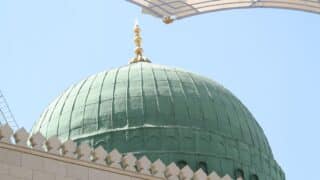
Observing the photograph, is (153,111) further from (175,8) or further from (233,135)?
(175,8)

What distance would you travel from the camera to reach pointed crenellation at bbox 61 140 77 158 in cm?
2047

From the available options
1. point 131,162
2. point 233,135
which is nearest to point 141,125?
point 233,135

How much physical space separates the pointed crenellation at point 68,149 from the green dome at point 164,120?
733 cm

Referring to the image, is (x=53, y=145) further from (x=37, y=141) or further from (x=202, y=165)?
(x=202, y=165)

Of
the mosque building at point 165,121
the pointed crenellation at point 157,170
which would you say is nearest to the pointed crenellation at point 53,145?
the pointed crenellation at point 157,170

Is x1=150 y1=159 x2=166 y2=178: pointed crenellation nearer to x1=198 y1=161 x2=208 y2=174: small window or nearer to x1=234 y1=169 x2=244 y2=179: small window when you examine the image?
x1=198 y1=161 x2=208 y2=174: small window

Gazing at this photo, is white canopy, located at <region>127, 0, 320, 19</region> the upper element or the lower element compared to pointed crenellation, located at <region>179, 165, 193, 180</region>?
upper

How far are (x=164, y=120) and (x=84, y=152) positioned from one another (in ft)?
26.9

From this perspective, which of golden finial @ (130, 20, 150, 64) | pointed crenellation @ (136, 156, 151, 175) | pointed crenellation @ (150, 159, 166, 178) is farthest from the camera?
golden finial @ (130, 20, 150, 64)

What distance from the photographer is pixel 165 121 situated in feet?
94.3

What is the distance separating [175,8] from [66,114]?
33.4 ft

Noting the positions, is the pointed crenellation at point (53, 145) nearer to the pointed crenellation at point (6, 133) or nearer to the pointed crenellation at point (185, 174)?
the pointed crenellation at point (6, 133)

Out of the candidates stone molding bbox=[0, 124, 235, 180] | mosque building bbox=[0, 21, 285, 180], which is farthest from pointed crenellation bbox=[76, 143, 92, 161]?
mosque building bbox=[0, 21, 285, 180]

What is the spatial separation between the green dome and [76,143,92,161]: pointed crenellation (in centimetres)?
711
